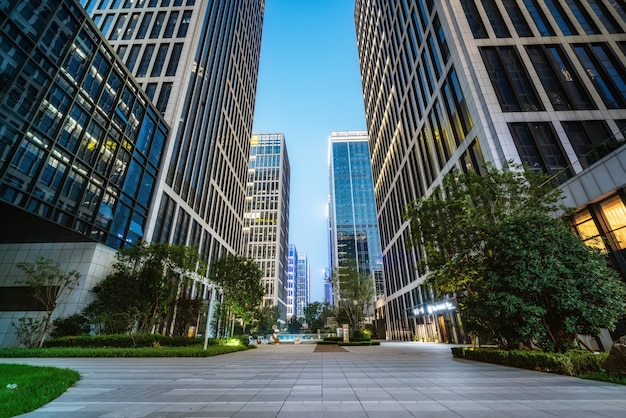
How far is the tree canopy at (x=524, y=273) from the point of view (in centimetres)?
1043

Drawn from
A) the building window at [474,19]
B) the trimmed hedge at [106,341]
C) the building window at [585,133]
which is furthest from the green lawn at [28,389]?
the building window at [474,19]

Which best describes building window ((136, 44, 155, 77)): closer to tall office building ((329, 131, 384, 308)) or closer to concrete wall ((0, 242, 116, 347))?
concrete wall ((0, 242, 116, 347))

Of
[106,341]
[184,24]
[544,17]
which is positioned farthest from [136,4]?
[544,17]

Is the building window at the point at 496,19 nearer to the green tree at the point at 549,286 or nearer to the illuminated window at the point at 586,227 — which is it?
the illuminated window at the point at 586,227

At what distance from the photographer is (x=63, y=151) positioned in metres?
20.0

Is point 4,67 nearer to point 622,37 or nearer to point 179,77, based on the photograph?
point 179,77

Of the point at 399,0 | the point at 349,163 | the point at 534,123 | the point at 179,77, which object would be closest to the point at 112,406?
the point at 534,123

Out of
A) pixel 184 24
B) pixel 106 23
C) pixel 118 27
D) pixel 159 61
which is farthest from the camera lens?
pixel 106 23

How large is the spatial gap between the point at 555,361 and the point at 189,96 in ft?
142

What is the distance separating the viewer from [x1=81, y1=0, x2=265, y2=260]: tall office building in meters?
33.8

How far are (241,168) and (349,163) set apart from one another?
252ft

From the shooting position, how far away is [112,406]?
5562 millimetres

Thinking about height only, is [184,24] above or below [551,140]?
above

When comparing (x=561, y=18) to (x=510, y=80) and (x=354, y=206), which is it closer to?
(x=510, y=80)
